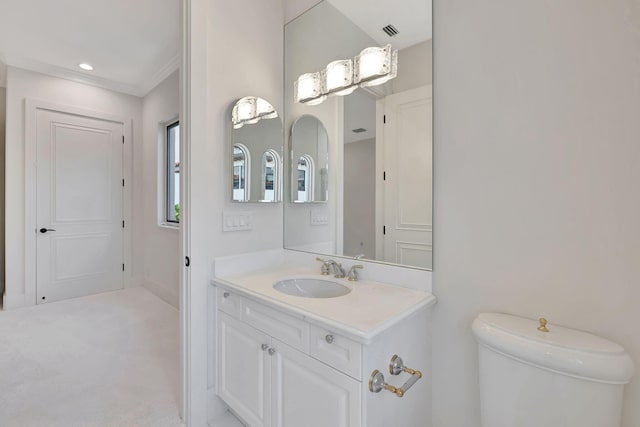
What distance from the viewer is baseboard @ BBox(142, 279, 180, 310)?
129 inches

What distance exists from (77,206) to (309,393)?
393 centimetres

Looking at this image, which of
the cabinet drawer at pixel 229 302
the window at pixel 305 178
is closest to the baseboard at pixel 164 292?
the cabinet drawer at pixel 229 302

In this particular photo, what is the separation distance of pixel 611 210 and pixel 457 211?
46cm

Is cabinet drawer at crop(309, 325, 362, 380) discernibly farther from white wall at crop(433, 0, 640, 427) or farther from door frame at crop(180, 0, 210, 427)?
door frame at crop(180, 0, 210, 427)

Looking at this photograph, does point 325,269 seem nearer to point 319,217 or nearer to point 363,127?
point 319,217

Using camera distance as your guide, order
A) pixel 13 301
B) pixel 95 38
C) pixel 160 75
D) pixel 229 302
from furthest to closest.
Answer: pixel 160 75 < pixel 13 301 < pixel 95 38 < pixel 229 302

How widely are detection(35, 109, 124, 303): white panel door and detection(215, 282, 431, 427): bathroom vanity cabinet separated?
3.19 metres

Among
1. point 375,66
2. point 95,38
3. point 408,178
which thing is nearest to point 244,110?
point 375,66

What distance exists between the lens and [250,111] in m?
1.73

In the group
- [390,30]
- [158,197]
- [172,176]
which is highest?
[390,30]

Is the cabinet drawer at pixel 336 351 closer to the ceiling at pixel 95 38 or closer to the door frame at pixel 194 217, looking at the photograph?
the door frame at pixel 194 217

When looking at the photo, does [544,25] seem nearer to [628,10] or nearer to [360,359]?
[628,10]

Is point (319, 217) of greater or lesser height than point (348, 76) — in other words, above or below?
below

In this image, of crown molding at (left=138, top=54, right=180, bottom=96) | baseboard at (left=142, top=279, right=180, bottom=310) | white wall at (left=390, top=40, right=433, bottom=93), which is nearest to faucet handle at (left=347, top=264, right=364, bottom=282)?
white wall at (left=390, top=40, right=433, bottom=93)
